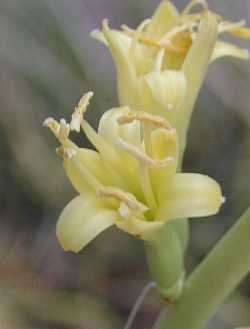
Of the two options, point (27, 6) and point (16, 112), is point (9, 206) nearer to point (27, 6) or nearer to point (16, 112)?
point (16, 112)

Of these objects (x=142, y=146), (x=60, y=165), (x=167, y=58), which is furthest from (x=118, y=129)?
(x=60, y=165)

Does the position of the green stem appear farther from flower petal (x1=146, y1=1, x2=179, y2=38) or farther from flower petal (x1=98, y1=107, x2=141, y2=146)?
flower petal (x1=146, y1=1, x2=179, y2=38)

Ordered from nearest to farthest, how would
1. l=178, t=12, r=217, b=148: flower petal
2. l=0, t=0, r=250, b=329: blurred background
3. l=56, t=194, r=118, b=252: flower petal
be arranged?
l=56, t=194, r=118, b=252: flower petal < l=178, t=12, r=217, b=148: flower petal < l=0, t=0, r=250, b=329: blurred background

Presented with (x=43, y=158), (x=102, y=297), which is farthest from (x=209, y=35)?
(x=102, y=297)

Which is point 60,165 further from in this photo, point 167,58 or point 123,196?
point 123,196

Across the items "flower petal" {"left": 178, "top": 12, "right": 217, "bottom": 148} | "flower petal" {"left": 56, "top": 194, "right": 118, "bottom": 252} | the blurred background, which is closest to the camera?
"flower petal" {"left": 56, "top": 194, "right": 118, "bottom": 252}

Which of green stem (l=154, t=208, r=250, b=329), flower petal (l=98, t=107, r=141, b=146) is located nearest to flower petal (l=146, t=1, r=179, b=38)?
flower petal (l=98, t=107, r=141, b=146)

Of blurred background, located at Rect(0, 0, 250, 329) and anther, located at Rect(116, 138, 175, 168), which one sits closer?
anther, located at Rect(116, 138, 175, 168)

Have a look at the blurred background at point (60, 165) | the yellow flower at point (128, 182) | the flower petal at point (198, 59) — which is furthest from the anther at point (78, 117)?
the blurred background at point (60, 165)
